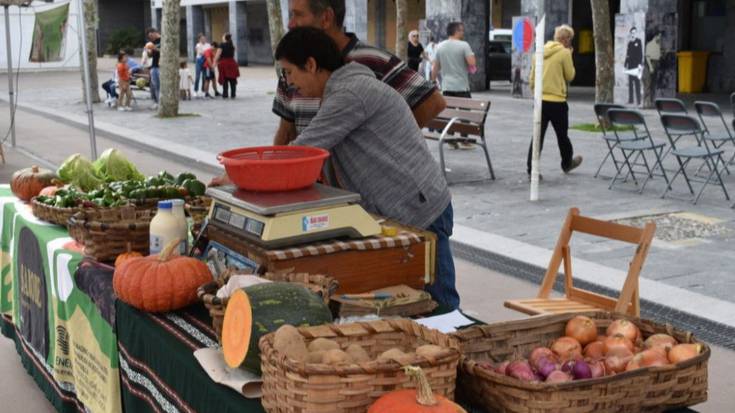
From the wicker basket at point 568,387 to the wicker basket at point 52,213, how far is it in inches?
90.1

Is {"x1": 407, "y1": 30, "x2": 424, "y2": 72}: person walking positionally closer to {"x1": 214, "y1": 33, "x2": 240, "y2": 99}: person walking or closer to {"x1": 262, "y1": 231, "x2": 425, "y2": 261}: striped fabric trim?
{"x1": 214, "y1": 33, "x2": 240, "y2": 99}: person walking

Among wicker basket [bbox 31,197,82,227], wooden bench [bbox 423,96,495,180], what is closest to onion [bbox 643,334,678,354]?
wicker basket [bbox 31,197,82,227]

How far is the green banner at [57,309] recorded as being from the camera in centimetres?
347

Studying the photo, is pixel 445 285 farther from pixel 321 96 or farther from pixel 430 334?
pixel 430 334

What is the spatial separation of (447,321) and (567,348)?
543 millimetres

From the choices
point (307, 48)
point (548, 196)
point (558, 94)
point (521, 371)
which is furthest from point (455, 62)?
point (521, 371)

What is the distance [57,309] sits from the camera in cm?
398

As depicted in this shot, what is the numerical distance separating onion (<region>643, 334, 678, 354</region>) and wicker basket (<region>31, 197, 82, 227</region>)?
262 cm

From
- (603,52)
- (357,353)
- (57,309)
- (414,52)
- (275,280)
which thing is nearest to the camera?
(357,353)

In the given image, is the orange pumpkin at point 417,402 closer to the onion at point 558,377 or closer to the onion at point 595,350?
the onion at point 558,377

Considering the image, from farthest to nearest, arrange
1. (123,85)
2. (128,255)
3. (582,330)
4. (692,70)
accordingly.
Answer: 1. (692,70)
2. (123,85)
3. (128,255)
4. (582,330)

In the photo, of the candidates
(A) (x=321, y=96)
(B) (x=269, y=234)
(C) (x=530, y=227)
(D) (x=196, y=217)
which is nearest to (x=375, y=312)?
(B) (x=269, y=234)

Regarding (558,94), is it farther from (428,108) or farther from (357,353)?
(357,353)

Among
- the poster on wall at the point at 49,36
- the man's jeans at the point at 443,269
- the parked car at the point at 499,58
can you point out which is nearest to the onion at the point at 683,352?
the man's jeans at the point at 443,269
